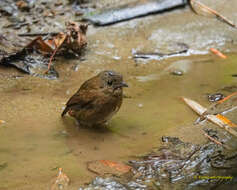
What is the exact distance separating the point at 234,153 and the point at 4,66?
365cm

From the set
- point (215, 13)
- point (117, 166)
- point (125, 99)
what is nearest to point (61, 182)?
point (117, 166)

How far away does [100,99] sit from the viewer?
193 inches

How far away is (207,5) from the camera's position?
8.01m

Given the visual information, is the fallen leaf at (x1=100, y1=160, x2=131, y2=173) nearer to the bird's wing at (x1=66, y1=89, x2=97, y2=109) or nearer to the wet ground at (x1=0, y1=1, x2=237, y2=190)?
the wet ground at (x1=0, y1=1, x2=237, y2=190)

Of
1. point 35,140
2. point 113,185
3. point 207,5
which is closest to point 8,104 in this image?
point 35,140

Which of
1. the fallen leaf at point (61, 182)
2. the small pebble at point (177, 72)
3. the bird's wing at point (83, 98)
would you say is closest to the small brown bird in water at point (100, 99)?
the bird's wing at point (83, 98)

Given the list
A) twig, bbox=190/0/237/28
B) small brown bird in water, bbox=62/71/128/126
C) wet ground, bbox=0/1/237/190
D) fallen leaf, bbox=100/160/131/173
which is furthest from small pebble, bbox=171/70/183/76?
fallen leaf, bbox=100/160/131/173

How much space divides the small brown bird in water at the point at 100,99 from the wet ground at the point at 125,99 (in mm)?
175

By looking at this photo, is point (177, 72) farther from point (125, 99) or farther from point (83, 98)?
point (83, 98)

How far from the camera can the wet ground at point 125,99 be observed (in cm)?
422

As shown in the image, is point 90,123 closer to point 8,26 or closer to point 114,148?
point 114,148

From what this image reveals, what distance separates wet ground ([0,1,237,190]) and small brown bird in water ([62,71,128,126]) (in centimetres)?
18

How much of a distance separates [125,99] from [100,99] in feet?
2.52

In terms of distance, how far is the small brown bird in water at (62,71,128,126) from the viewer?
4895 millimetres
